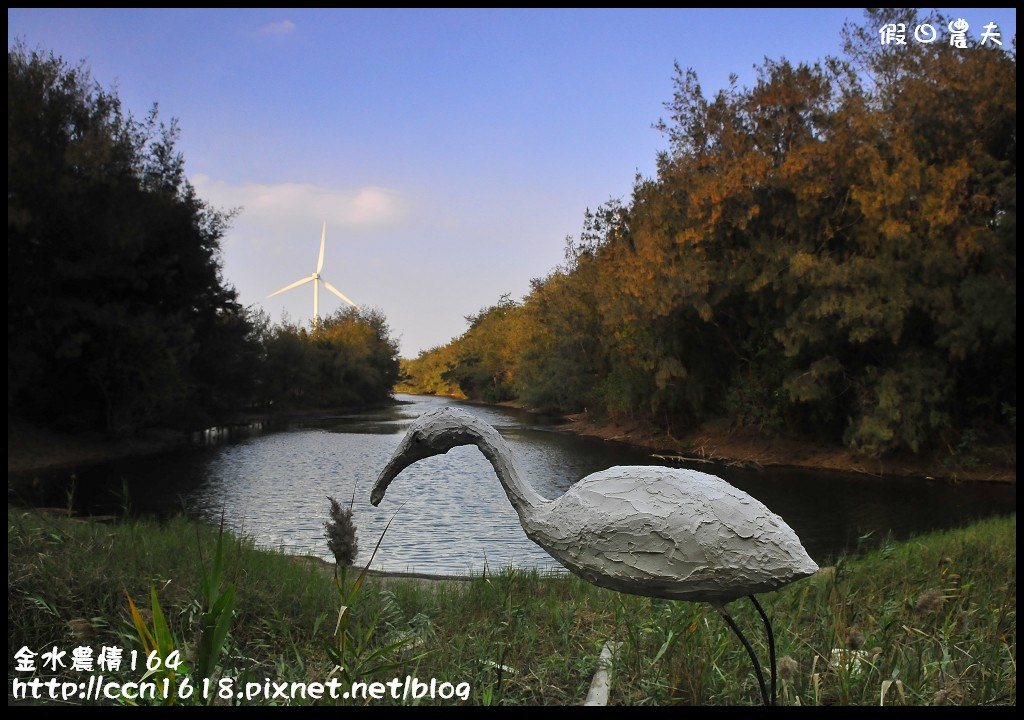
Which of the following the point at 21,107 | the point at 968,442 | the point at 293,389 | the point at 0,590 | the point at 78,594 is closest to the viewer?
the point at 0,590

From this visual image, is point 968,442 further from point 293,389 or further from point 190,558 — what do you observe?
point 293,389

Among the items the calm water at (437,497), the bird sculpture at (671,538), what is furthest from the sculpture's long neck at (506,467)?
the calm water at (437,497)

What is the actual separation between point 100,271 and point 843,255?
16.1m

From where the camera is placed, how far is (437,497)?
38.3 ft

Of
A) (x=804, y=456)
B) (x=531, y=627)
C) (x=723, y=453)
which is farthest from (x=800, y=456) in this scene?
(x=531, y=627)

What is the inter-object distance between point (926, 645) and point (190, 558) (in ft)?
14.5

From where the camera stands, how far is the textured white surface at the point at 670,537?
2576 millimetres

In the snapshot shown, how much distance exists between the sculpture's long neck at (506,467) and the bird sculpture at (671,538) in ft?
0.39

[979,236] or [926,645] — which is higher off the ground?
[979,236]

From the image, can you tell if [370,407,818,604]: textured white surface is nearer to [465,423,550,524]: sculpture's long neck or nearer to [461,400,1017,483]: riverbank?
[465,423,550,524]: sculpture's long neck

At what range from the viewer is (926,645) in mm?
3520

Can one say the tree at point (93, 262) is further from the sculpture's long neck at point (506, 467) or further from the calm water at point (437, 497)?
the sculpture's long neck at point (506, 467)

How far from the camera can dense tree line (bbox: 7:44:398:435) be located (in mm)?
15164
